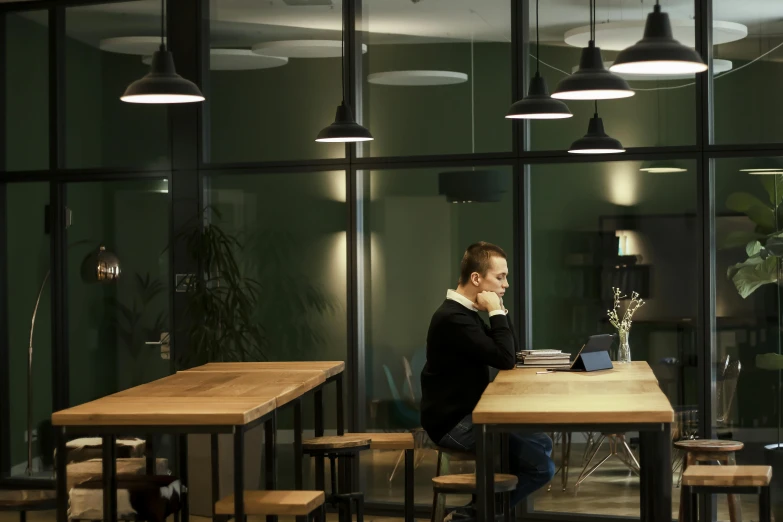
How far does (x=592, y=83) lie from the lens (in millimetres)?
4523

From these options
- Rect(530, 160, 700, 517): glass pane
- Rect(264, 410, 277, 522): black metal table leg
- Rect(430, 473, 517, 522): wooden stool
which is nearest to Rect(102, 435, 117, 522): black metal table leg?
Rect(264, 410, 277, 522): black metal table leg

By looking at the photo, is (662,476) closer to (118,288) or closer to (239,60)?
(239,60)

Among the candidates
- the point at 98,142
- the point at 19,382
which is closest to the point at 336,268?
the point at 98,142

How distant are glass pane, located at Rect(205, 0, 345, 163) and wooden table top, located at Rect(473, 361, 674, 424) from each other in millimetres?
2725

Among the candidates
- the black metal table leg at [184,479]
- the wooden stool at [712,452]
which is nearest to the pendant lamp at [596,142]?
the wooden stool at [712,452]

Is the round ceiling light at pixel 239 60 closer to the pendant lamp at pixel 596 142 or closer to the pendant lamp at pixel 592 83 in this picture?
the pendant lamp at pixel 596 142

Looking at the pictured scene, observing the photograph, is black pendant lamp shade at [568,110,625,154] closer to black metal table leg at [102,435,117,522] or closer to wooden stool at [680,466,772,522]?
wooden stool at [680,466,772,522]

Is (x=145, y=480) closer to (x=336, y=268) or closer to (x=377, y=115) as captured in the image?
(x=336, y=268)

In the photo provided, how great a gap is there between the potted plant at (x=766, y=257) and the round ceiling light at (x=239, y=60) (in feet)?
9.78

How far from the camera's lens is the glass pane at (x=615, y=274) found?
22.0 feet

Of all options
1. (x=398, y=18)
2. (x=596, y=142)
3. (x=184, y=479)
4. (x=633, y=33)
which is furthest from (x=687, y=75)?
(x=184, y=479)

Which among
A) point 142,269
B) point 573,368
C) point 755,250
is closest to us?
point 573,368

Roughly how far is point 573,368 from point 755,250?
1.72m

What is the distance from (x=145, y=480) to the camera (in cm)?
486
